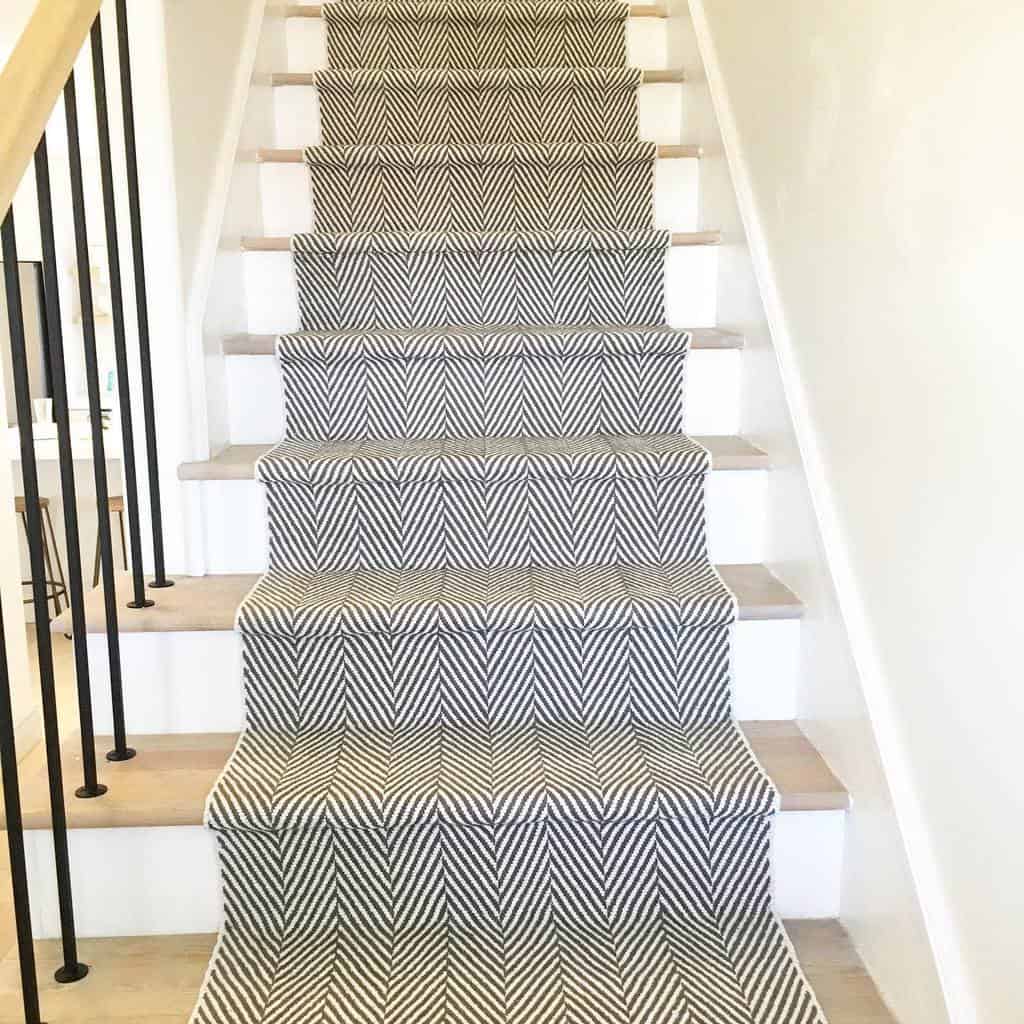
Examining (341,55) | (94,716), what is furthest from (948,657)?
(341,55)

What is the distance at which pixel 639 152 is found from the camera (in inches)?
97.4

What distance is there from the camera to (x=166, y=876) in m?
1.54

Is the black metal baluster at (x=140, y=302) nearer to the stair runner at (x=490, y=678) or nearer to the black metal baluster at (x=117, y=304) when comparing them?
the black metal baluster at (x=117, y=304)

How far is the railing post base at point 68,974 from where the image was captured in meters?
1.44

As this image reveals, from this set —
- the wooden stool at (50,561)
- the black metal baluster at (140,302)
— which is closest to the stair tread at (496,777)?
the black metal baluster at (140,302)

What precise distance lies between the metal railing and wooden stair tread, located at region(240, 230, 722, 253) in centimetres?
46

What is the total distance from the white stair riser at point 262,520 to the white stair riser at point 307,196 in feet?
2.78

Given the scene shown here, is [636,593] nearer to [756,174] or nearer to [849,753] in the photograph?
[849,753]

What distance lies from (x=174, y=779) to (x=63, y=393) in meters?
0.57

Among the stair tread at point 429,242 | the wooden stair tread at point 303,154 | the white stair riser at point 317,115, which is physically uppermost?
the white stair riser at point 317,115

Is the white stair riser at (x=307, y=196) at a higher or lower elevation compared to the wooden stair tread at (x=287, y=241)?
higher

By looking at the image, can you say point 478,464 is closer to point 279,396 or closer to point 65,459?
point 279,396

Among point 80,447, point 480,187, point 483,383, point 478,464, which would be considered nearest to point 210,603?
point 478,464

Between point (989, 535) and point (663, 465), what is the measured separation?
80 cm
